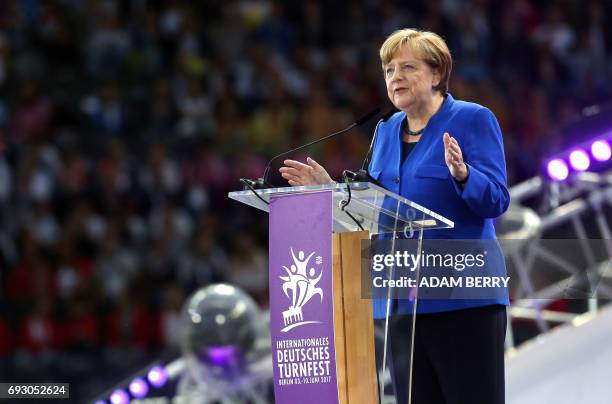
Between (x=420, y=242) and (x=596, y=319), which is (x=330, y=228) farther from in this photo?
(x=596, y=319)

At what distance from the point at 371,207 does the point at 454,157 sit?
0.26 meters

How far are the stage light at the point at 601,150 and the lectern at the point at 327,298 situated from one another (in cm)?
314

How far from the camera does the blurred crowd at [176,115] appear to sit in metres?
9.31

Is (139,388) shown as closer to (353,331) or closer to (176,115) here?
(353,331)

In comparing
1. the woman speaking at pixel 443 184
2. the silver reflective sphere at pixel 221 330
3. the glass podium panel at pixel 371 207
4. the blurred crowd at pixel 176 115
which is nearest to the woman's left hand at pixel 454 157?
the woman speaking at pixel 443 184

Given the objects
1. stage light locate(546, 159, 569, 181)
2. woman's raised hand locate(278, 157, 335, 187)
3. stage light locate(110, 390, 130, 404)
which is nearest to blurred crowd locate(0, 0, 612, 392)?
stage light locate(546, 159, 569, 181)

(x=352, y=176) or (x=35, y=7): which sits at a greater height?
(x=35, y=7)

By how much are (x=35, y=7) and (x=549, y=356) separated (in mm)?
6575

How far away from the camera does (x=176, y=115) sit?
34.3ft

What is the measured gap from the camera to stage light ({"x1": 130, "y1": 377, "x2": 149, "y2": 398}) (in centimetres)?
587

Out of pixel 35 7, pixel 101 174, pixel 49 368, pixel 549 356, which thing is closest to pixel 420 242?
pixel 549 356

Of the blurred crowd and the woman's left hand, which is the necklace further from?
the blurred crowd

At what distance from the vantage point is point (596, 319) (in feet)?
19.5

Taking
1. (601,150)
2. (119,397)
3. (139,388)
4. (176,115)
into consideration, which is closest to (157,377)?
(139,388)
